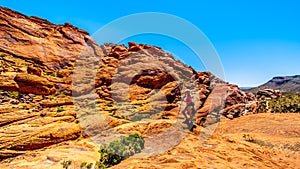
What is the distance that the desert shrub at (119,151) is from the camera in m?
10.4

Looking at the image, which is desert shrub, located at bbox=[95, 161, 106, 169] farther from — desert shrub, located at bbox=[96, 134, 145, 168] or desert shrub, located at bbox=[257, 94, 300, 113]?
desert shrub, located at bbox=[257, 94, 300, 113]

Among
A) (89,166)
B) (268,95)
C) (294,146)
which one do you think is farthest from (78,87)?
(268,95)

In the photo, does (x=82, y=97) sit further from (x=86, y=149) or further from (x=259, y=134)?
(x=259, y=134)

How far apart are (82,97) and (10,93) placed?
7.70m

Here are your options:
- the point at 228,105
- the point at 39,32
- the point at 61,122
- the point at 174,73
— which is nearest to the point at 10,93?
the point at 61,122

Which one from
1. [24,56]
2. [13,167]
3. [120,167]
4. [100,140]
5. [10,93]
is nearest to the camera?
[120,167]

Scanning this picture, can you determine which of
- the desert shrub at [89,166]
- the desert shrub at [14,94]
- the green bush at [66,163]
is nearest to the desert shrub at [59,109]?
the desert shrub at [14,94]

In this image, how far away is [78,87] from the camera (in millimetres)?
28047

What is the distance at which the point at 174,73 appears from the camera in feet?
108

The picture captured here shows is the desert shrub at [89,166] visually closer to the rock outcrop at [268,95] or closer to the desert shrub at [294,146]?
the desert shrub at [294,146]

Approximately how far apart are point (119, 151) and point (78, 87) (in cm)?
1891

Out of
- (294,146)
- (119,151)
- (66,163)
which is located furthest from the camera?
(294,146)

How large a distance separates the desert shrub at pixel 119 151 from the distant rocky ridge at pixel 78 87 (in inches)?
99.1

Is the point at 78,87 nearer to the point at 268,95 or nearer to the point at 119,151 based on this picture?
the point at 119,151
